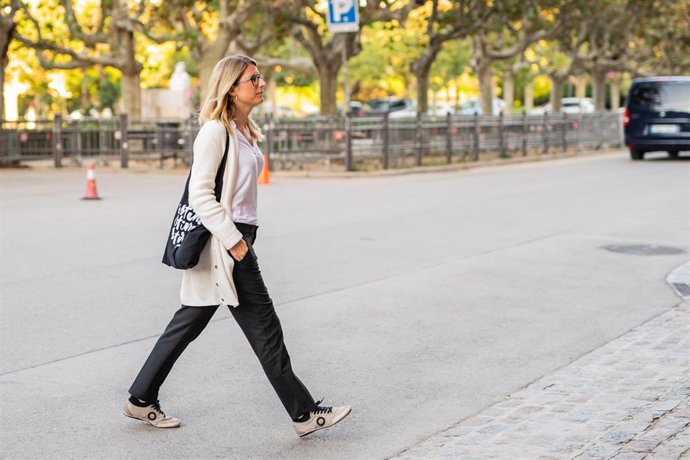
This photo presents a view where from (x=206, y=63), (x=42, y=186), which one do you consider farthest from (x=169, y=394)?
(x=206, y=63)

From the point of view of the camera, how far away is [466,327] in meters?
8.01

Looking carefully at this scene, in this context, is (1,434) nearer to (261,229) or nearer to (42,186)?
(261,229)

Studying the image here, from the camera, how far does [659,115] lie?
27828 mm

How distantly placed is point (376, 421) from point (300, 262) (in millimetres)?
5337

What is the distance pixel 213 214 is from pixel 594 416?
212cm

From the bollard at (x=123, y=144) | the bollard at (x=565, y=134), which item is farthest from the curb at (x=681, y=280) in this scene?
the bollard at (x=565, y=134)

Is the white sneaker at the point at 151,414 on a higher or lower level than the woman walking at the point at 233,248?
lower

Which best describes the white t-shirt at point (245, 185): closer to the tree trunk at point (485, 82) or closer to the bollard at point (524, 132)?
the bollard at point (524, 132)

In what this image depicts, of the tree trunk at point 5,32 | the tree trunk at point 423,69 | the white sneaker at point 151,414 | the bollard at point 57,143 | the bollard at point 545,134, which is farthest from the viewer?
the tree trunk at point 423,69

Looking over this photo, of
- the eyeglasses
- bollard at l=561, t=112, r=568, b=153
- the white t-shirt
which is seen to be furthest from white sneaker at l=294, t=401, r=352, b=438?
bollard at l=561, t=112, r=568, b=153

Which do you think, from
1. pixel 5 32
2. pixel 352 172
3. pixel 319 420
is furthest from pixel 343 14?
pixel 319 420

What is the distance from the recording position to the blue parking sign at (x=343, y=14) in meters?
23.8

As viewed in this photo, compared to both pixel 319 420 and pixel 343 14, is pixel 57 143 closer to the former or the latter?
pixel 343 14

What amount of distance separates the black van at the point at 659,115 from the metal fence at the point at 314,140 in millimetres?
3892
